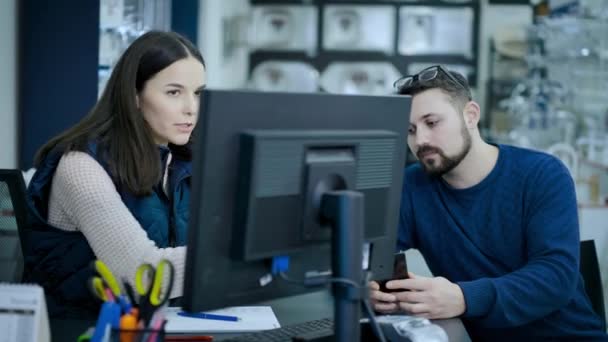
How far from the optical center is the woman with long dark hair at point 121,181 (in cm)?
145

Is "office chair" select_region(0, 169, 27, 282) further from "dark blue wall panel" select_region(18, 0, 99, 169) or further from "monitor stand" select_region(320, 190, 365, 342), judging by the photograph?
"dark blue wall panel" select_region(18, 0, 99, 169)

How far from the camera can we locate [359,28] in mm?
6551

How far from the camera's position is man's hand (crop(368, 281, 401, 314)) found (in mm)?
1546

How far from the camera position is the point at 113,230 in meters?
1.43

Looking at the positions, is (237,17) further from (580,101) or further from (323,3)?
(580,101)

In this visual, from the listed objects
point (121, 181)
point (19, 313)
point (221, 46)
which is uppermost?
point (221, 46)

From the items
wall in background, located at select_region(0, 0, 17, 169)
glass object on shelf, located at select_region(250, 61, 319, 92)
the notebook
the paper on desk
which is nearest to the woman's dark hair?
the paper on desk

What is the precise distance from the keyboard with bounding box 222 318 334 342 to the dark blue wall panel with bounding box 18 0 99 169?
72.0 inches

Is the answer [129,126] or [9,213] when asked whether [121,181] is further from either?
[9,213]

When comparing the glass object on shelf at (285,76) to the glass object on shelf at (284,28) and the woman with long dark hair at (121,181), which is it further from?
the woman with long dark hair at (121,181)

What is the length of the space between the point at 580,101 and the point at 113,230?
441 cm

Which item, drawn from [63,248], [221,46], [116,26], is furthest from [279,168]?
[221,46]

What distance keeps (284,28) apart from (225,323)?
17.4 ft

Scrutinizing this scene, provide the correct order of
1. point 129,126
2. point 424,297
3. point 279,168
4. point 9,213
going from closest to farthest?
point 279,168 < point 424,297 < point 129,126 < point 9,213
